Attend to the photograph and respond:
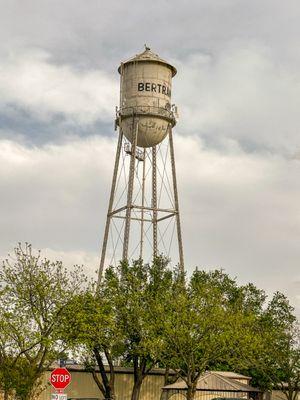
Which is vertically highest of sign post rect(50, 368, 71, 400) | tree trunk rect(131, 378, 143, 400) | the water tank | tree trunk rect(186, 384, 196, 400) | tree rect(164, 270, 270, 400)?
the water tank

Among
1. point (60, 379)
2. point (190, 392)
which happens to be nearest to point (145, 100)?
point (190, 392)

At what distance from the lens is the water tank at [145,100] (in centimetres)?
7150

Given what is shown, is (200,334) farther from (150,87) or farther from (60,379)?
(60,379)

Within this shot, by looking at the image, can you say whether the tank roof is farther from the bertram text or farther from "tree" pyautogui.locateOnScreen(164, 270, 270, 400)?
"tree" pyautogui.locateOnScreen(164, 270, 270, 400)

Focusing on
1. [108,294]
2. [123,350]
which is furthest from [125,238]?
[123,350]

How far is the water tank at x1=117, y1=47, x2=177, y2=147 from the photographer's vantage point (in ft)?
235

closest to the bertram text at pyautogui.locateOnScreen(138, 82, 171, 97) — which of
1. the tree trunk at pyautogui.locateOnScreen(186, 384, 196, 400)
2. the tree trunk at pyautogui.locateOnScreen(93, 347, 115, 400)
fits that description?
the tree trunk at pyautogui.locateOnScreen(93, 347, 115, 400)

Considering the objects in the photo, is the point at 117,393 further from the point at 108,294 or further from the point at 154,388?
the point at 108,294

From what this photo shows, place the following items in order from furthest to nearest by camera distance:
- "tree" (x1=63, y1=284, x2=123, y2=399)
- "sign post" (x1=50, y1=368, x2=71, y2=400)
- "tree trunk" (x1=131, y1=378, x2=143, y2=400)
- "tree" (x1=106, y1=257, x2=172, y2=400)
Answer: "tree trunk" (x1=131, y1=378, x2=143, y2=400)
"tree" (x1=106, y1=257, x2=172, y2=400)
"tree" (x1=63, y1=284, x2=123, y2=399)
"sign post" (x1=50, y1=368, x2=71, y2=400)

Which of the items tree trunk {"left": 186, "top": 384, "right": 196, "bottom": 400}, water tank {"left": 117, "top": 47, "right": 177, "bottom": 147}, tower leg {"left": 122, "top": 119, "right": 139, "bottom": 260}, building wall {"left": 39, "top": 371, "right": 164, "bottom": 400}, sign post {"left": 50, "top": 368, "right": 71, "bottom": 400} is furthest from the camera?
water tank {"left": 117, "top": 47, "right": 177, "bottom": 147}

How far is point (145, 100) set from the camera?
71.7 m

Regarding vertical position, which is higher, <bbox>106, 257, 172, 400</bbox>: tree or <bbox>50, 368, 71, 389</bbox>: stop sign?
<bbox>106, 257, 172, 400</bbox>: tree

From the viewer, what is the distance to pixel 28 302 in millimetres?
43969

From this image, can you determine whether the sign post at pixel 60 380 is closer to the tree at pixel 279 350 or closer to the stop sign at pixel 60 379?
the stop sign at pixel 60 379
